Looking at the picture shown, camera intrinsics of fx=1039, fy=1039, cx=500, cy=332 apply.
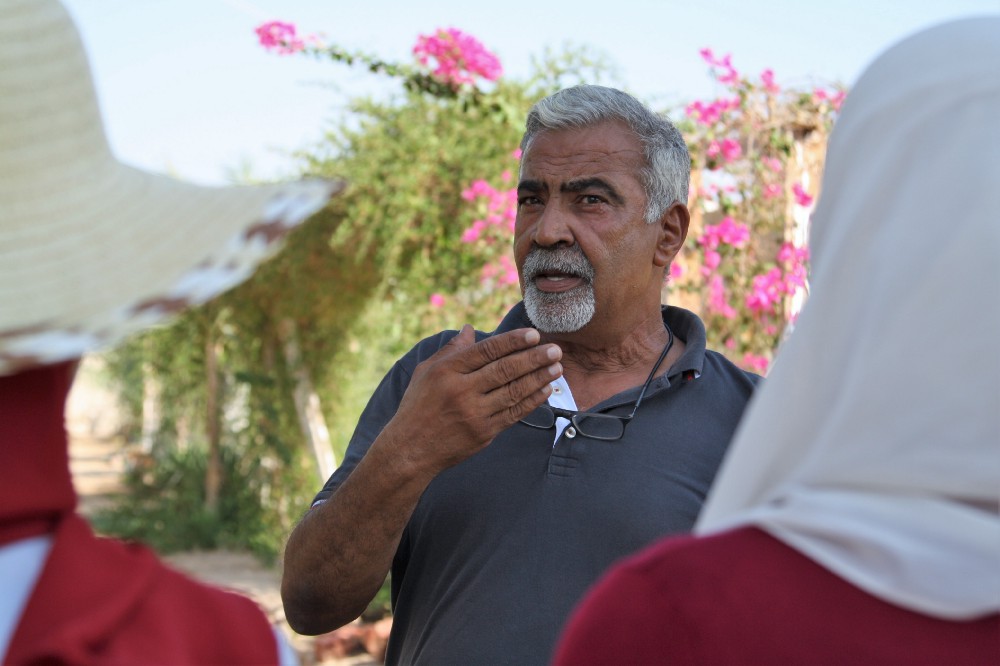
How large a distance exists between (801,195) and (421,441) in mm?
3985

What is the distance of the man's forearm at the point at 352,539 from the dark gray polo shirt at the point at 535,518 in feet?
0.51

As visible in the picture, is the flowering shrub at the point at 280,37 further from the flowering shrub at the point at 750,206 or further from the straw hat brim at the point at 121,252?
the straw hat brim at the point at 121,252

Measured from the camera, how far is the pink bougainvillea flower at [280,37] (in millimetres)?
6652

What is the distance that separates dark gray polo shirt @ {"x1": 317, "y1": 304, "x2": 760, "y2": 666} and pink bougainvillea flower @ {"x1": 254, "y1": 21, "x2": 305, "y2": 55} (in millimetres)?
4753

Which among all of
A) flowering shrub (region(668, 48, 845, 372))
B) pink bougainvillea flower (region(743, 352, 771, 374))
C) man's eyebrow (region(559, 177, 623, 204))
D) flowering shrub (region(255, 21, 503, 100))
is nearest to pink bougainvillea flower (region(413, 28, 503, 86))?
flowering shrub (region(255, 21, 503, 100))

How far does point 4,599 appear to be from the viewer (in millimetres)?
909

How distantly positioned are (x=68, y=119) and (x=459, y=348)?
4.23 ft

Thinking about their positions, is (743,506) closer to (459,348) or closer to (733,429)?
(459,348)

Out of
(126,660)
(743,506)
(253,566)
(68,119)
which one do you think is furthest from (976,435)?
(253,566)

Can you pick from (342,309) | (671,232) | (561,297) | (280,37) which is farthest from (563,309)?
(342,309)

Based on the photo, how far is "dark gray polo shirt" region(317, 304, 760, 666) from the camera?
2.18 m

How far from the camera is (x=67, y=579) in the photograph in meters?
0.92

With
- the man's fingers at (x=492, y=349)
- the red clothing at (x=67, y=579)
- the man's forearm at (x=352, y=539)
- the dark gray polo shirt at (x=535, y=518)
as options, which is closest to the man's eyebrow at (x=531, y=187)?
the dark gray polo shirt at (x=535, y=518)

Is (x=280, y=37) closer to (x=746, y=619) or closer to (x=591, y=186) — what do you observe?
(x=591, y=186)
